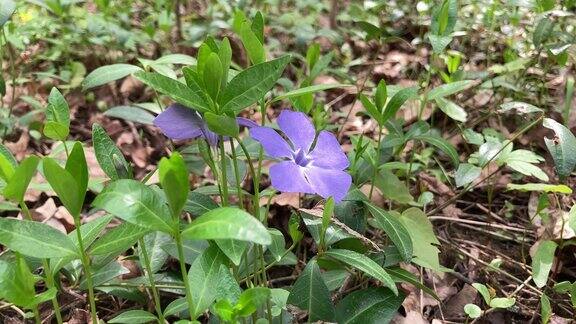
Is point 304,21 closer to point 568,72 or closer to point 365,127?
point 365,127

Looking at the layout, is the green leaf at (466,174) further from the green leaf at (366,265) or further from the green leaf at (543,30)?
the green leaf at (543,30)

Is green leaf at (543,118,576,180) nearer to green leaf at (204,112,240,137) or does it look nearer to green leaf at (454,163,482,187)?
green leaf at (454,163,482,187)

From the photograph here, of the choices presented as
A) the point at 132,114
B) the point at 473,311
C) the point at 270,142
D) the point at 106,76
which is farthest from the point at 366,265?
the point at 132,114

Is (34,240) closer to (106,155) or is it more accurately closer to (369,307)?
(106,155)

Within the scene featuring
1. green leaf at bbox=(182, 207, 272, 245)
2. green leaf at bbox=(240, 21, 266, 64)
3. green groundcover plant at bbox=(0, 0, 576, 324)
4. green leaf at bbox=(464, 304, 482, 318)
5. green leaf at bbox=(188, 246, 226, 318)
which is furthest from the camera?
green leaf at bbox=(464, 304, 482, 318)

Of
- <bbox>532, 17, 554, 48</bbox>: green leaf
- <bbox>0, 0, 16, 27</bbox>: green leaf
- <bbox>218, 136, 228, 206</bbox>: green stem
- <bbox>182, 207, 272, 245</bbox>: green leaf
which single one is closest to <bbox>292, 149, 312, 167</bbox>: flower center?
<bbox>218, 136, 228, 206</bbox>: green stem

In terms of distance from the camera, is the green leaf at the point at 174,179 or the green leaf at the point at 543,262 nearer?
the green leaf at the point at 174,179

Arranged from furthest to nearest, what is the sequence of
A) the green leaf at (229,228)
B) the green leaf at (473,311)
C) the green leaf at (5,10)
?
the green leaf at (5,10), the green leaf at (473,311), the green leaf at (229,228)

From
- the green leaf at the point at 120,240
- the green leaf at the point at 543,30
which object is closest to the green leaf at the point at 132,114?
the green leaf at the point at 120,240
